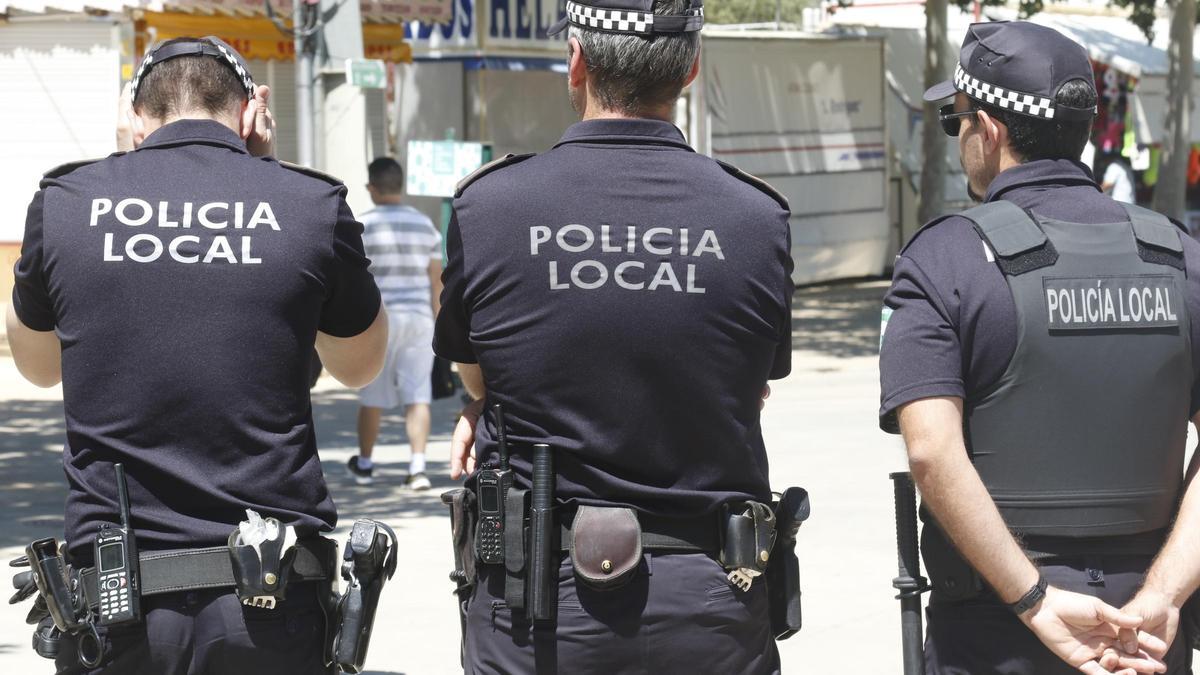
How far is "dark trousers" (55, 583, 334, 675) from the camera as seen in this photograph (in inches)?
126

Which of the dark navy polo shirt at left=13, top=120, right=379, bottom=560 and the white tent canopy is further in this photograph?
the white tent canopy

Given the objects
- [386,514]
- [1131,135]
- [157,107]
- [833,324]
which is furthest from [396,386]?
[1131,135]

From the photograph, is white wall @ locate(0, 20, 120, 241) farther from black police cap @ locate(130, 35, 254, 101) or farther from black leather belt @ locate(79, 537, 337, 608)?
black leather belt @ locate(79, 537, 337, 608)

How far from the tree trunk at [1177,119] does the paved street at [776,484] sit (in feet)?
26.1

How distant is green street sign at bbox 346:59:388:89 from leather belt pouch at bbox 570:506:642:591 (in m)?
9.30

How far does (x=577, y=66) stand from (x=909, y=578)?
116 cm

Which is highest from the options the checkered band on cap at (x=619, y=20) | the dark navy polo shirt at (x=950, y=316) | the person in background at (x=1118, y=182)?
the checkered band on cap at (x=619, y=20)

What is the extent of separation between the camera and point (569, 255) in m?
3.13

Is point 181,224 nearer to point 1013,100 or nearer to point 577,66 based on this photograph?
point 577,66

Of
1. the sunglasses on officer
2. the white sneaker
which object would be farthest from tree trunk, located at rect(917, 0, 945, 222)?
the sunglasses on officer

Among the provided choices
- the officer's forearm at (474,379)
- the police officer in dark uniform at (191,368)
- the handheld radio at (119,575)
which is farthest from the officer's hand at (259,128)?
the handheld radio at (119,575)

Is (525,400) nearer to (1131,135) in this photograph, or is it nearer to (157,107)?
(157,107)

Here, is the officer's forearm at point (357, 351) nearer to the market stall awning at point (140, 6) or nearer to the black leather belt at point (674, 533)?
the black leather belt at point (674, 533)

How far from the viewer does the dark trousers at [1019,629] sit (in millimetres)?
3182
